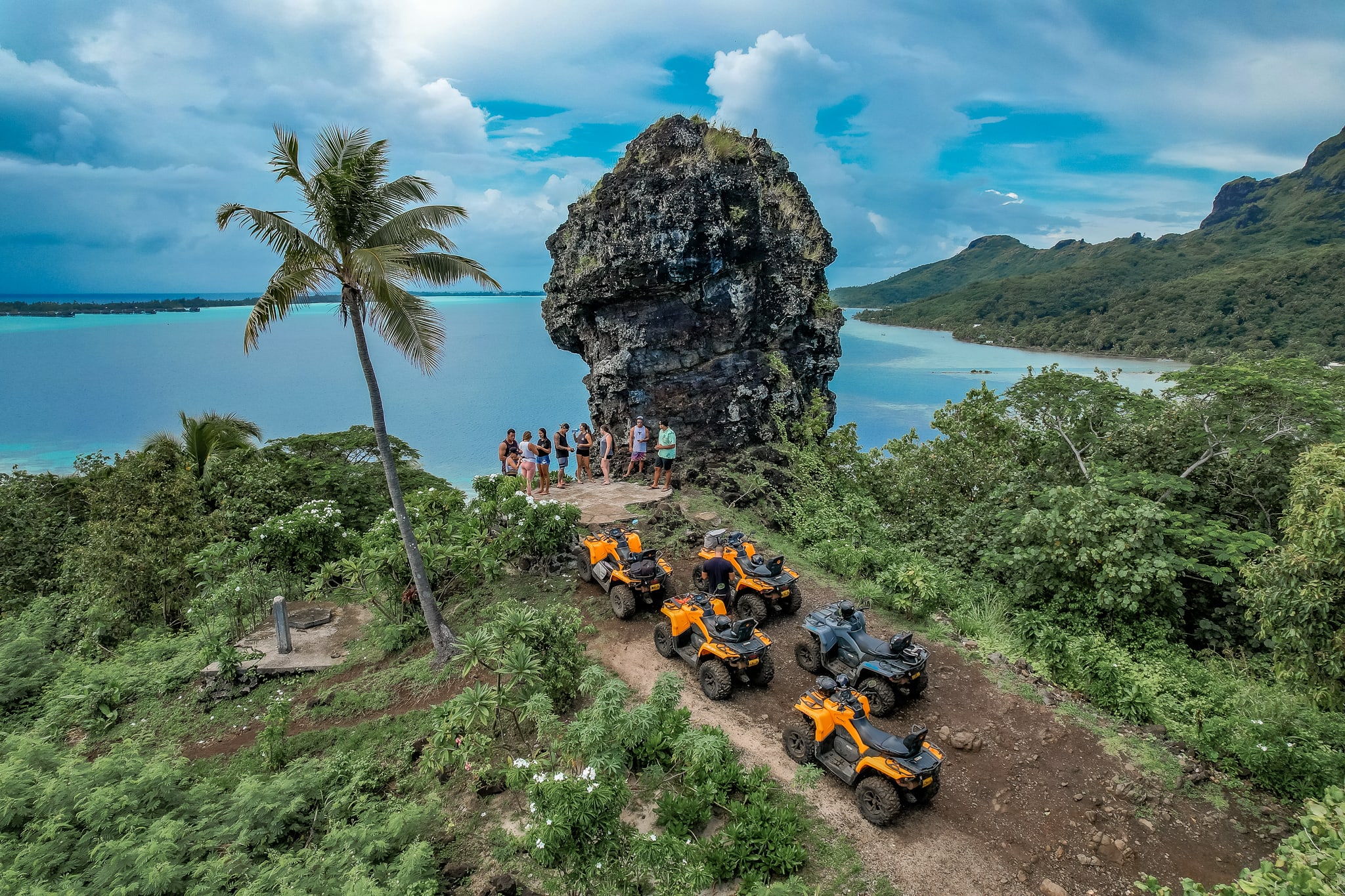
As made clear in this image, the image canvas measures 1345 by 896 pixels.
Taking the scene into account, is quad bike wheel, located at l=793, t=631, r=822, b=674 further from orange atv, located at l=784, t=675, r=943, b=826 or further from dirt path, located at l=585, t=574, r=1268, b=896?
orange atv, located at l=784, t=675, r=943, b=826

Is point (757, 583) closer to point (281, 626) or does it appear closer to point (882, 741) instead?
point (882, 741)

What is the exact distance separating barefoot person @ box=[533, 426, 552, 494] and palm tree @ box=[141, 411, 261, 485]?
22.6 ft

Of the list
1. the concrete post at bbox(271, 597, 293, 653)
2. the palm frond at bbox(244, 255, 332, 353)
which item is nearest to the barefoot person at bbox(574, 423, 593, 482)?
the concrete post at bbox(271, 597, 293, 653)

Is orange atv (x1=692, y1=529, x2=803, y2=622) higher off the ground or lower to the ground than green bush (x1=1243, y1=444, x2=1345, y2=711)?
lower

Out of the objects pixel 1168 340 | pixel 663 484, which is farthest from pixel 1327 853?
pixel 1168 340

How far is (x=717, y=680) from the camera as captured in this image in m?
7.45

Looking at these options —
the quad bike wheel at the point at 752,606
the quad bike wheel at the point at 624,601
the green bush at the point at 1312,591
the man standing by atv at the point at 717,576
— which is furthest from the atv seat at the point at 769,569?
the green bush at the point at 1312,591

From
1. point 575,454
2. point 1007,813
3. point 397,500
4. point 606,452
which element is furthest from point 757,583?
point 575,454

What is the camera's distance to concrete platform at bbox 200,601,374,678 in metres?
9.41

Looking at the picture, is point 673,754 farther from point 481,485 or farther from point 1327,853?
point 481,485

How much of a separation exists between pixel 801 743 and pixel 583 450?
10728mm

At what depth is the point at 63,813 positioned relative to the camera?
5535 millimetres

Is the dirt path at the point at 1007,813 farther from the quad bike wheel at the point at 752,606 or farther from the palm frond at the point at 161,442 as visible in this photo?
the palm frond at the point at 161,442

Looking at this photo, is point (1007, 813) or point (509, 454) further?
point (509, 454)
